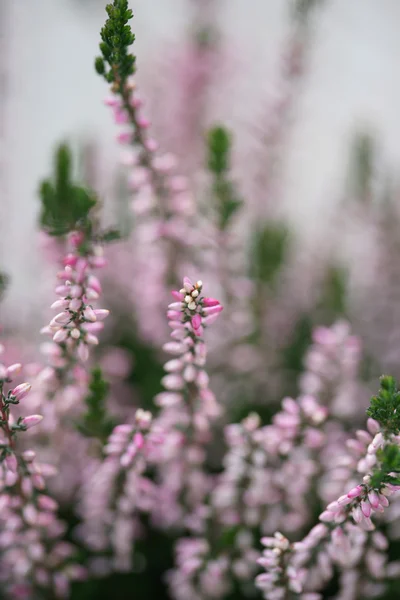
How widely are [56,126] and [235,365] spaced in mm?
1309

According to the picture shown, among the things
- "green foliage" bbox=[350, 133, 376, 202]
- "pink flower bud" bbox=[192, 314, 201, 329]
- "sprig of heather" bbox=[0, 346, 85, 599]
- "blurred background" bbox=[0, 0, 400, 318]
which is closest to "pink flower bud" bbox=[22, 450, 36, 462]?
"sprig of heather" bbox=[0, 346, 85, 599]

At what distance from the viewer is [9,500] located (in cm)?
63

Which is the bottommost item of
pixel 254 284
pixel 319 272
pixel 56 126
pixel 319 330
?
pixel 319 330

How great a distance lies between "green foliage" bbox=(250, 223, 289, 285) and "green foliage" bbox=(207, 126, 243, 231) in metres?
0.14

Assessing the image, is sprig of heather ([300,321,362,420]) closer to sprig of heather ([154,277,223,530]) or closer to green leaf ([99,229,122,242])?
sprig of heather ([154,277,223,530])

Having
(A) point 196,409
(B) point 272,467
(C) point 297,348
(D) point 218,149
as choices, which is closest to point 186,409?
(A) point 196,409

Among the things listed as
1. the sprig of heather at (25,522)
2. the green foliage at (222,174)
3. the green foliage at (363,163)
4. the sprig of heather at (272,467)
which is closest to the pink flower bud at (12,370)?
the sprig of heather at (25,522)

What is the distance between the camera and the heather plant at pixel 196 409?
0.57m

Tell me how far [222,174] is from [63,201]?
0.23 metres

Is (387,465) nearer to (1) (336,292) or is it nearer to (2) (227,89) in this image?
(1) (336,292)

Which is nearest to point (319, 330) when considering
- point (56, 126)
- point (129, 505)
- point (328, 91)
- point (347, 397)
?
point (347, 397)

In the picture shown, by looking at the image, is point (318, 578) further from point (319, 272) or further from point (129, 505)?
point (319, 272)

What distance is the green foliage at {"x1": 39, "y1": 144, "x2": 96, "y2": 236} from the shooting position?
63 cm

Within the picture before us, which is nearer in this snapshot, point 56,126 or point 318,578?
point 318,578
